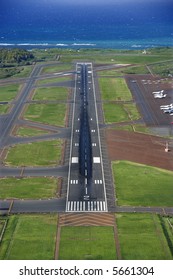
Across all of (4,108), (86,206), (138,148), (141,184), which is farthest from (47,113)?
(86,206)

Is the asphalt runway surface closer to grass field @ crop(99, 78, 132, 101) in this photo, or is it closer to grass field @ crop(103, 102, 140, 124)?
grass field @ crop(103, 102, 140, 124)

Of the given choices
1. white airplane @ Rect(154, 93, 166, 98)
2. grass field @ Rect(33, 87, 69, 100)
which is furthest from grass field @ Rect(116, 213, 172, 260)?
grass field @ Rect(33, 87, 69, 100)

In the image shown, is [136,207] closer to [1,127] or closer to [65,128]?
[65,128]

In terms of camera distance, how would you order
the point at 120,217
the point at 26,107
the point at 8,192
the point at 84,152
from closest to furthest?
the point at 120,217
the point at 8,192
the point at 84,152
the point at 26,107

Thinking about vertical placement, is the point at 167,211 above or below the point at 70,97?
below

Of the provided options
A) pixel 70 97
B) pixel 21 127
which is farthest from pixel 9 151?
pixel 70 97

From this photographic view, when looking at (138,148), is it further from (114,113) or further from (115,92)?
(115,92)

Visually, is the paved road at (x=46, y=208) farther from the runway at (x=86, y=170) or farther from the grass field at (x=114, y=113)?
the grass field at (x=114, y=113)
